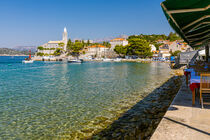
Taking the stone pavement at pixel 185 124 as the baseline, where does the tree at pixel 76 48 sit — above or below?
above

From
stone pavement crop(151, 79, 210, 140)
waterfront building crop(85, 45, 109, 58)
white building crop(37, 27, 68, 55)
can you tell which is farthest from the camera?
white building crop(37, 27, 68, 55)

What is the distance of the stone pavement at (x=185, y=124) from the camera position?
3.54 meters

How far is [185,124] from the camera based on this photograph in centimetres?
412

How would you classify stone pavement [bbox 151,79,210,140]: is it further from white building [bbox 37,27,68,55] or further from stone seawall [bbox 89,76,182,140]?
white building [bbox 37,27,68,55]

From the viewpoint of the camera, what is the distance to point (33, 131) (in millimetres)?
5609

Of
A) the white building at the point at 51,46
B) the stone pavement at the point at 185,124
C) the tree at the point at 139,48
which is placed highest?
the white building at the point at 51,46

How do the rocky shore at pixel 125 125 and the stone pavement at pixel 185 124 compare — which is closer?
the stone pavement at pixel 185 124

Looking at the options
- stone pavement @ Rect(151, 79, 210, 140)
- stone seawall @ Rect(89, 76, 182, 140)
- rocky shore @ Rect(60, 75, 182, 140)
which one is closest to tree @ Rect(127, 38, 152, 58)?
stone seawall @ Rect(89, 76, 182, 140)

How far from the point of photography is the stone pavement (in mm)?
3535

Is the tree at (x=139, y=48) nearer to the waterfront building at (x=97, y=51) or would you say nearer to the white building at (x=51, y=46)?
the waterfront building at (x=97, y=51)

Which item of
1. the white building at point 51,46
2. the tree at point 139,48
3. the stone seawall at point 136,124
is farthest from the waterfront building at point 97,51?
the stone seawall at point 136,124

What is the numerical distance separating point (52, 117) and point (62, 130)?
1398 millimetres

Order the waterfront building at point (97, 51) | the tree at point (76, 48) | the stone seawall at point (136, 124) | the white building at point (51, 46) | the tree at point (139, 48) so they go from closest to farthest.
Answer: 1. the stone seawall at point (136, 124)
2. the tree at point (139, 48)
3. the tree at point (76, 48)
4. the waterfront building at point (97, 51)
5. the white building at point (51, 46)

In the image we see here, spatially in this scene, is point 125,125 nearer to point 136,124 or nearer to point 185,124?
point 136,124
